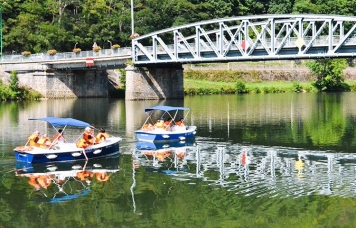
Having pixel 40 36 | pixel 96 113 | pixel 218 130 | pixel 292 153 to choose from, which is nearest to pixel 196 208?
pixel 292 153

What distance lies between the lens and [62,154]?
34.0 meters

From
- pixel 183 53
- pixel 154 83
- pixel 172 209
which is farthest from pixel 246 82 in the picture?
pixel 172 209

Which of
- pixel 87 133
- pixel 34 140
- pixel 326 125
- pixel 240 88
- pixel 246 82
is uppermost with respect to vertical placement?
pixel 246 82

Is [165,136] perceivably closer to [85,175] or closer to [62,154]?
[62,154]

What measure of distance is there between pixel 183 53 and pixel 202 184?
55.1 meters

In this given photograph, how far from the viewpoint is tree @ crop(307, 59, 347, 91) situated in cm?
11488

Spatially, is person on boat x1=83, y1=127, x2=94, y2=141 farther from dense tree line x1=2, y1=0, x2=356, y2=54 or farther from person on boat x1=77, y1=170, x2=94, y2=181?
dense tree line x1=2, y1=0, x2=356, y2=54

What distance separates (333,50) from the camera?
63.2 m

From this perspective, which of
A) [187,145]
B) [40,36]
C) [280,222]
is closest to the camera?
[280,222]

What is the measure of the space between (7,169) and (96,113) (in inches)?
1292

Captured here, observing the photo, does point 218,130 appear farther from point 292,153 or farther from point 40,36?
point 40,36

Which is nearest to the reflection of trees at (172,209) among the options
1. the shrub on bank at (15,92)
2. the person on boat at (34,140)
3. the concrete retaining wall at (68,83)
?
the person on boat at (34,140)

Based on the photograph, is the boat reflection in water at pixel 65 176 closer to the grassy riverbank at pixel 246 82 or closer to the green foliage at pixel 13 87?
the green foliage at pixel 13 87

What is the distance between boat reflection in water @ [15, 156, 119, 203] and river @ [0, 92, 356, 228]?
0.05 meters
